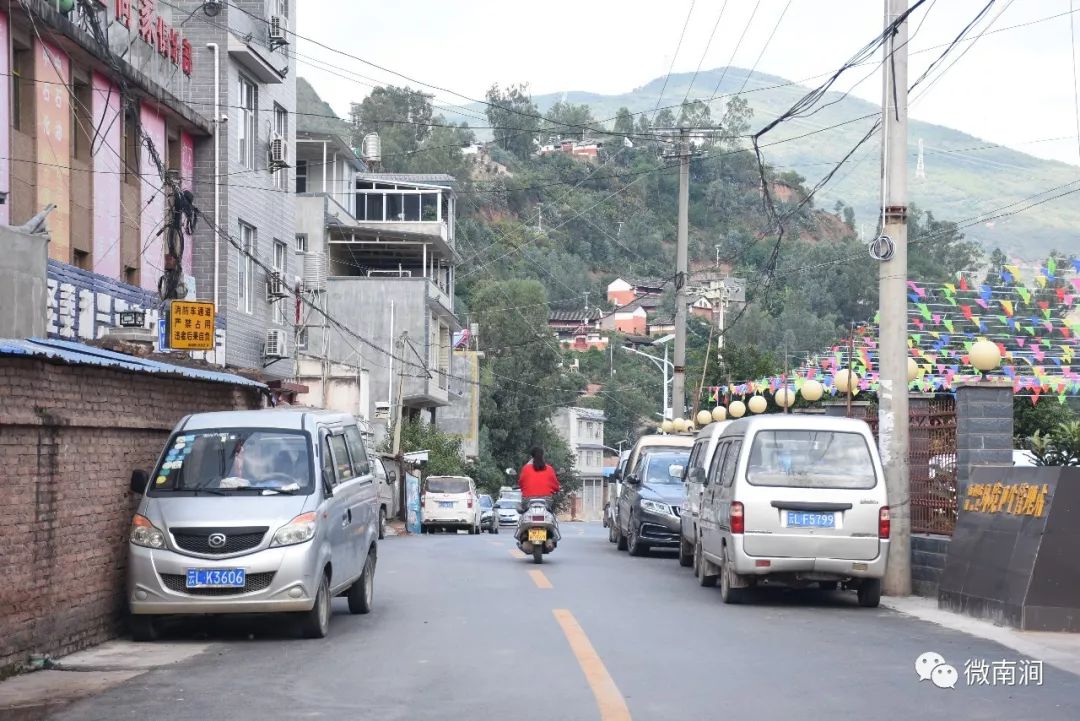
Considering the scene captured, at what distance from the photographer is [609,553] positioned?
25.6 meters

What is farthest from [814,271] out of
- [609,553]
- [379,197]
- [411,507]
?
[609,553]

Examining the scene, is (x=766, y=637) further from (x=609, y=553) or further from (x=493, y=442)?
(x=493, y=442)

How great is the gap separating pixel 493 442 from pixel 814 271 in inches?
1120

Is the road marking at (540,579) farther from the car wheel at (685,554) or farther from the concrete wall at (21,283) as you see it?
the concrete wall at (21,283)

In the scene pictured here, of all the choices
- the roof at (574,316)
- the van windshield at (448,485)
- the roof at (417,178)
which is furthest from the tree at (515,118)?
the van windshield at (448,485)

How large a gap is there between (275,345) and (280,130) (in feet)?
20.8

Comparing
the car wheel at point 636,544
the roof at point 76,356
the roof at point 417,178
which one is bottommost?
the car wheel at point 636,544

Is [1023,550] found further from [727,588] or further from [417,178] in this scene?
[417,178]

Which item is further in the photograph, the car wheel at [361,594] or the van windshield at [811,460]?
the van windshield at [811,460]

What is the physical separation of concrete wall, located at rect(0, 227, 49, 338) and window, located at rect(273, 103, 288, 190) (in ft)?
72.3

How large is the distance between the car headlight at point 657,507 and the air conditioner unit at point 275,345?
14.9m

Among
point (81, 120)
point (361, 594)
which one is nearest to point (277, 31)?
point (81, 120)

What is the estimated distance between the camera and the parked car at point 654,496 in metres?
23.6

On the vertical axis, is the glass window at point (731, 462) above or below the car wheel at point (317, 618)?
above
